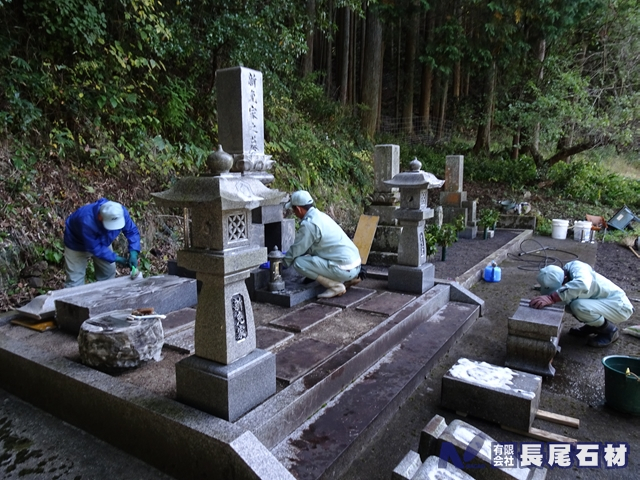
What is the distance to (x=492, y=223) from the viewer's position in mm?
11648

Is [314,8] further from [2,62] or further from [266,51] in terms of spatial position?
[2,62]

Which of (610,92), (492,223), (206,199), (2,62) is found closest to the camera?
(206,199)

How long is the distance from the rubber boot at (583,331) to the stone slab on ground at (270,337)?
11.8 feet

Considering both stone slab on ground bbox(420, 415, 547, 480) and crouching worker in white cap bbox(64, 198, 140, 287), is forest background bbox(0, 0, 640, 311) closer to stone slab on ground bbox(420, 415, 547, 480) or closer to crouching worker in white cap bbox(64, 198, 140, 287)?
crouching worker in white cap bbox(64, 198, 140, 287)

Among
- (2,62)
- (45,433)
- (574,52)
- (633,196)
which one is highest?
(574,52)

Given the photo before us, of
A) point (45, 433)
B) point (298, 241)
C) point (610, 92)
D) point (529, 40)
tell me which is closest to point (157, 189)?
point (298, 241)

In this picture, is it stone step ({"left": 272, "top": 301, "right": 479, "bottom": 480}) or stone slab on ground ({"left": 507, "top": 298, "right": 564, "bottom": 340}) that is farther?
stone slab on ground ({"left": 507, "top": 298, "right": 564, "bottom": 340})

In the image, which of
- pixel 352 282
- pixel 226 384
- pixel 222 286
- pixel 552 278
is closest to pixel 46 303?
pixel 222 286

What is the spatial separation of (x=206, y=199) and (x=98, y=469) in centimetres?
203

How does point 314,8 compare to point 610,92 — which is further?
point 610,92

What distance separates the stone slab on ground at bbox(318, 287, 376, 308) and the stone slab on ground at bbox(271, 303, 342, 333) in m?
0.13

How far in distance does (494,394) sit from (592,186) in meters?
15.5

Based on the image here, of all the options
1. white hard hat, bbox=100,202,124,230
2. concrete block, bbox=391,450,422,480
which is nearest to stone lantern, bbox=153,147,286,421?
concrete block, bbox=391,450,422,480

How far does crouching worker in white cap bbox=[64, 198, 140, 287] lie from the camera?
508 centimetres
